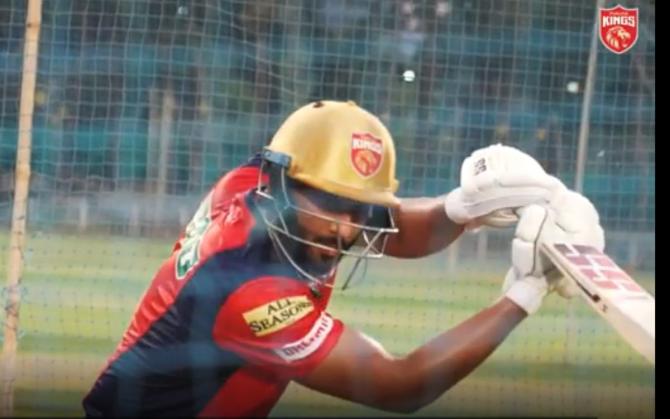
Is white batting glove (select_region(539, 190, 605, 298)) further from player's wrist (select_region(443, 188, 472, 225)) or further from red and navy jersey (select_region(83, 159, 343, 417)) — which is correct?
red and navy jersey (select_region(83, 159, 343, 417))

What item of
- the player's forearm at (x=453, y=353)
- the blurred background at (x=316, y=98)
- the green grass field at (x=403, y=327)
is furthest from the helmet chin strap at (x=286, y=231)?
the blurred background at (x=316, y=98)

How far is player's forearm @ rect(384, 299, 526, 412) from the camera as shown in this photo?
251 centimetres

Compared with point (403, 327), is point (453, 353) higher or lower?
higher

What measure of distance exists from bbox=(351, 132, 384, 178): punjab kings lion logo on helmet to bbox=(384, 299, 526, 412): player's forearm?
0.30 metres

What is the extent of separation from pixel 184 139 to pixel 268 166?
49.9 inches

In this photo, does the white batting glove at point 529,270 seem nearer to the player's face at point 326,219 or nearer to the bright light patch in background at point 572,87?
the player's face at point 326,219

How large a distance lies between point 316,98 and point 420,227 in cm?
91

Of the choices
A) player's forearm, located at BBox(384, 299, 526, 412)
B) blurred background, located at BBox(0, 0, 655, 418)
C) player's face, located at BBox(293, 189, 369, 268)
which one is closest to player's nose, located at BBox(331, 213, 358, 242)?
player's face, located at BBox(293, 189, 369, 268)

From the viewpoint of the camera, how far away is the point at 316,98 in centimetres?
379

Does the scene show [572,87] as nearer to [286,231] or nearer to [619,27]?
[619,27]

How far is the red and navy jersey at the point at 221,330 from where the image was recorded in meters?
2.47

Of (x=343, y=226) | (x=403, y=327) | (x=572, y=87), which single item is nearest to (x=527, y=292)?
(x=343, y=226)
